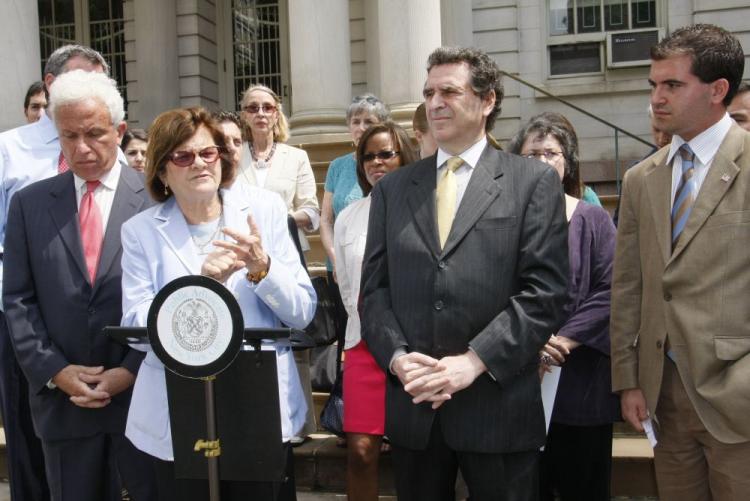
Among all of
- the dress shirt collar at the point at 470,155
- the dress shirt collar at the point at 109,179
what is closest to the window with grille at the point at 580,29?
the dress shirt collar at the point at 470,155

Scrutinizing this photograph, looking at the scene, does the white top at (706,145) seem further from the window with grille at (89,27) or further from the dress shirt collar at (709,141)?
the window with grille at (89,27)

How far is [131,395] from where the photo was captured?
317 centimetres

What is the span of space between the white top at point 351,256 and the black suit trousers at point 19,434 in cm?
160

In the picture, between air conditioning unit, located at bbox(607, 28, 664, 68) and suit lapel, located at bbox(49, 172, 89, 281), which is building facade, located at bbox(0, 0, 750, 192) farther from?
suit lapel, located at bbox(49, 172, 89, 281)

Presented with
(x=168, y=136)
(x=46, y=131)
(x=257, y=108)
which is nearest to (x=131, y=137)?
(x=257, y=108)

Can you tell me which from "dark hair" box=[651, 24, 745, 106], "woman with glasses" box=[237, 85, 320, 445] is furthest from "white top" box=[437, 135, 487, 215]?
"woman with glasses" box=[237, 85, 320, 445]

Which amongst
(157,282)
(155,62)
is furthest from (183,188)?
(155,62)

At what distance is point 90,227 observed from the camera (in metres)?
3.27

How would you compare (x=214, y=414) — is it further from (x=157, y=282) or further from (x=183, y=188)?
(x=183, y=188)

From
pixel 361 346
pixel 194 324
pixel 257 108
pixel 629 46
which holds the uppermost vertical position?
pixel 629 46

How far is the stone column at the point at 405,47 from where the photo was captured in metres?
9.52

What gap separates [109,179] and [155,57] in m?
11.6

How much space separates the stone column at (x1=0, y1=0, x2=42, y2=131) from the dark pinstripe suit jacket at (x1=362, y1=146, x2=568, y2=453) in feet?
26.4

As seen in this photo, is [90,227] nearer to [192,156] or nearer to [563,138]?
[192,156]
